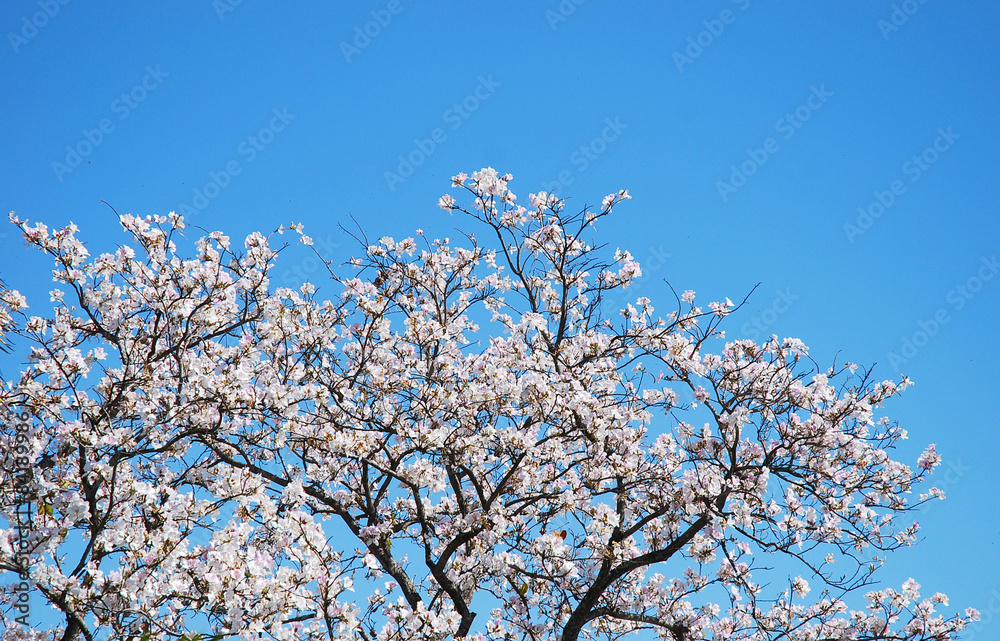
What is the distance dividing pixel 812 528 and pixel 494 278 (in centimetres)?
446

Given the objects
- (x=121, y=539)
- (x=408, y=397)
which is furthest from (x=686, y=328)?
(x=121, y=539)

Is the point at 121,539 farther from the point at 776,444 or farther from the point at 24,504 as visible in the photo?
the point at 776,444

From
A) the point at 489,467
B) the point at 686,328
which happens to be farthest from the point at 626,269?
the point at 489,467

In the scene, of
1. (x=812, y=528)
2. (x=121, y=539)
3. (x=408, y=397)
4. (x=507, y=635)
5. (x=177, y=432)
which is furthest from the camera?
(x=507, y=635)

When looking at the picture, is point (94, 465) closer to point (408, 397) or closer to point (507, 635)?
point (408, 397)

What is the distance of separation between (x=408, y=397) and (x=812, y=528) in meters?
4.21

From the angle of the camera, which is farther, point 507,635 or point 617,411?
point 507,635

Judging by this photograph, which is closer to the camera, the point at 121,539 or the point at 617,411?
the point at 121,539

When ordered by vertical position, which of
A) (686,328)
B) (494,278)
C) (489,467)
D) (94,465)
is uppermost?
(494,278)

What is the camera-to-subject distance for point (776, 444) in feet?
23.3

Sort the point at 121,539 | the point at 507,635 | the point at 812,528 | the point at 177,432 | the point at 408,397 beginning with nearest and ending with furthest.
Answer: the point at 121,539, the point at 177,432, the point at 408,397, the point at 812,528, the point at 507,635

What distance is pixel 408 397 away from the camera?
698 cm

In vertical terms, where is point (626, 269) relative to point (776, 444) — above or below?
above

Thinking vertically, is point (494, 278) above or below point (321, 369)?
above
